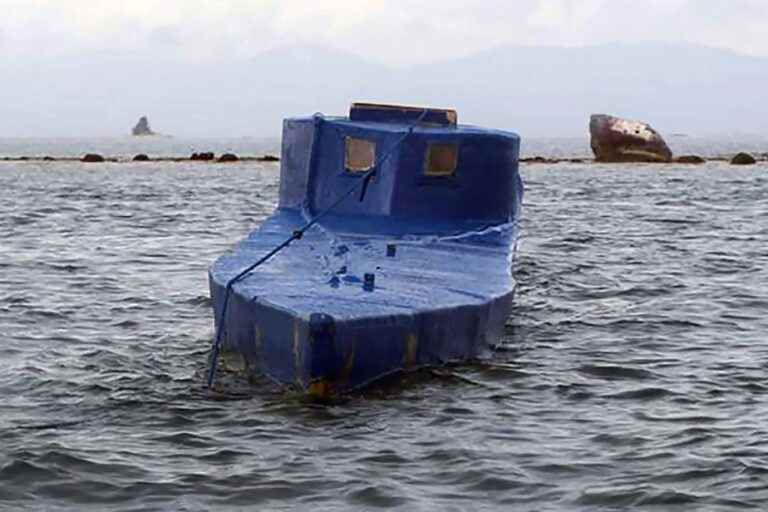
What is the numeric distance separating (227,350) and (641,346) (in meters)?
4.85

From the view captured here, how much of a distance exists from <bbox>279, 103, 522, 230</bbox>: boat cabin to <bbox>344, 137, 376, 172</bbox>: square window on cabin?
1 cm

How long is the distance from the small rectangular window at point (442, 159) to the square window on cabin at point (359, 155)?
2.75 ft

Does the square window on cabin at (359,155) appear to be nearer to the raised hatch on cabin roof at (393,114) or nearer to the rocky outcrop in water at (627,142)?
the raised hatch on cabin roof at (393,114)

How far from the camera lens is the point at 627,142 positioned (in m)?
68.9

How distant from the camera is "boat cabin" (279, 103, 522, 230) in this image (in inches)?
697

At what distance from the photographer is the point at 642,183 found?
4962 cm

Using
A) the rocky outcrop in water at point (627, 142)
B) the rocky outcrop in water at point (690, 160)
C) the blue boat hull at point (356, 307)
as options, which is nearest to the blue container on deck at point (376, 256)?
the blue boat hull at point (356, 307)

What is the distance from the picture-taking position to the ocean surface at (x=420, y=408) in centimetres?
897

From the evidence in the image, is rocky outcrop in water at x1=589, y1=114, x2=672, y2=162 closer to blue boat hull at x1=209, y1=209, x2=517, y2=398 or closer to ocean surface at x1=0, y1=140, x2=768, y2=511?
ocean surface at x1=0, y1=140, x2=768, y2=511

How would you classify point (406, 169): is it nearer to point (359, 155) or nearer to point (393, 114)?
point (359, 155)

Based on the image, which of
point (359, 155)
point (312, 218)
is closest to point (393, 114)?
point (359, 155)

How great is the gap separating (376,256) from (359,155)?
4.11m

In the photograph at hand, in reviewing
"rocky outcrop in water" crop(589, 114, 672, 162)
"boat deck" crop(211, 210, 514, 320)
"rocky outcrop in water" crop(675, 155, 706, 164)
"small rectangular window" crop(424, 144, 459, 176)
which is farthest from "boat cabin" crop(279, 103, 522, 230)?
"rocky outcrop in water" crop(589, 114, 672, 162)

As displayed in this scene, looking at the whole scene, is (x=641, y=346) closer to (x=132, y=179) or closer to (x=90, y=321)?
(x=90, y=321)
